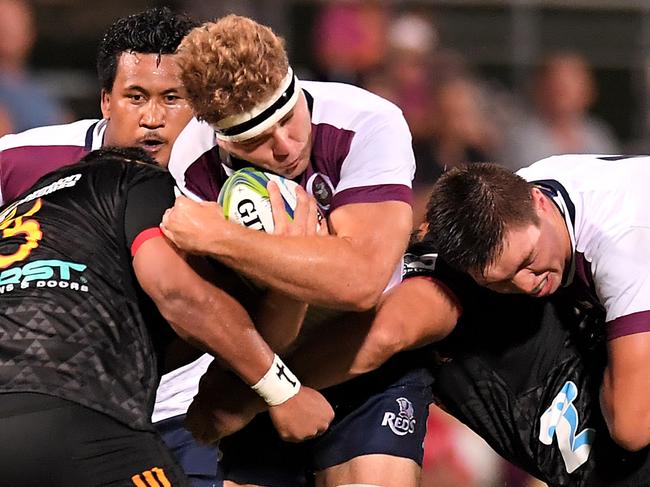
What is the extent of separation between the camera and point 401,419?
4.38 metres

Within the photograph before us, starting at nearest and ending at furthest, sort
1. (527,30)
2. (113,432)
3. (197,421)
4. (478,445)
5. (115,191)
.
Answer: (113,432) → (115,191) → (197,421) → (478,445) → (527,30)

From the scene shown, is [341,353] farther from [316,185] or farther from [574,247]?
[574,247]

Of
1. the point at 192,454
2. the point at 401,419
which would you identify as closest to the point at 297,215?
the point at 401,419

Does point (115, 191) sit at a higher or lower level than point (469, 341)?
higher

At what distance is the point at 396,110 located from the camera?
422 centimetres

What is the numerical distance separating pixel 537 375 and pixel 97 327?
1.75 metres

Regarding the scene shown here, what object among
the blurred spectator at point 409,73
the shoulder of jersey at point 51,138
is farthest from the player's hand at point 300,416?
the blurred spectator at point 409,73

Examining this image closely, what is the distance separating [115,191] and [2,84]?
4.82 m

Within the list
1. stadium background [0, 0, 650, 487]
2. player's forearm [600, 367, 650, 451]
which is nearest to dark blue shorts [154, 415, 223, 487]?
player's forearm [600, 367, 650, 451]

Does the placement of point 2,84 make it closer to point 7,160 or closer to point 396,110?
point 7,160

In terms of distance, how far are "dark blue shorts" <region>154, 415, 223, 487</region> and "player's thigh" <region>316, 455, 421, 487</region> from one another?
542 mm

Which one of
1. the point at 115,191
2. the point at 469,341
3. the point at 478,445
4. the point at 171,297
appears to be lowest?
the point at 478,445

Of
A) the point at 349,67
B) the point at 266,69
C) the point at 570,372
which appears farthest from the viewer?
the point at 349,67

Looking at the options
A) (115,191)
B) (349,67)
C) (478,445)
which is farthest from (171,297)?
(349,67)
